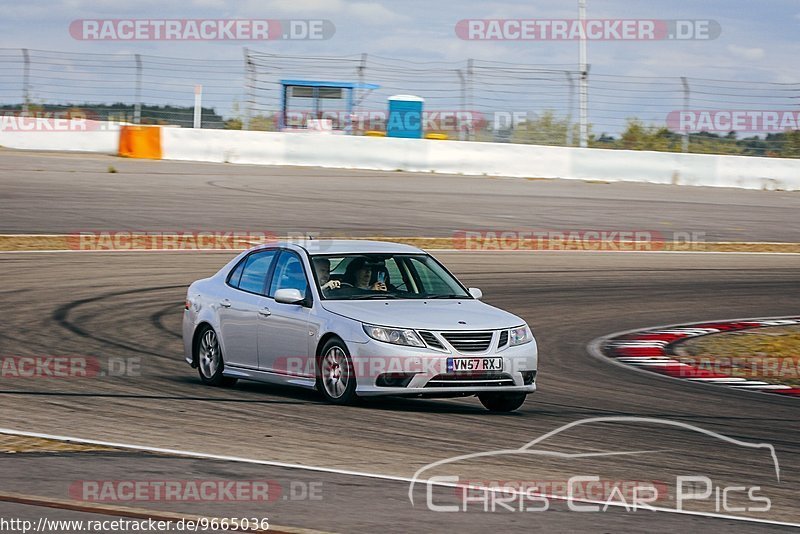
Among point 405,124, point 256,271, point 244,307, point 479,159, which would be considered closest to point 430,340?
point 244,307

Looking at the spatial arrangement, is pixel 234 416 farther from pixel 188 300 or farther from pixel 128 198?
pixel 128 198

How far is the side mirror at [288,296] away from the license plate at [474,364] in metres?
1.42

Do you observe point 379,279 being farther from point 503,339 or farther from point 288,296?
point 503,339

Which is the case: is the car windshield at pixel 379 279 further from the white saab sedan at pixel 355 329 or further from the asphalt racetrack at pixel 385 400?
the asphalt racetrack at pixel 385 400

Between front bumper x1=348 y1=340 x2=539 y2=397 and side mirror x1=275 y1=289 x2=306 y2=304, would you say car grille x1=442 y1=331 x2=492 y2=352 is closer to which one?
front bumper x1=348 y1=340 x2=539 y2=397

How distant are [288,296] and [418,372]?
4.39 ft

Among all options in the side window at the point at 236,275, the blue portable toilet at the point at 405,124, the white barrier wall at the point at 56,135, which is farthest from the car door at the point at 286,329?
the blue portable toilet at the point at 405,124

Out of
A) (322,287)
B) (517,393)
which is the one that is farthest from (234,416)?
(517,393)

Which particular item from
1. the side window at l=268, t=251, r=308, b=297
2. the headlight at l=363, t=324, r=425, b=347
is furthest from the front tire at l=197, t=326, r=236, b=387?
the headlight at l=363, t=324, r=425, b=347

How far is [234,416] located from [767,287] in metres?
12.7

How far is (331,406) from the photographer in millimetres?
9602

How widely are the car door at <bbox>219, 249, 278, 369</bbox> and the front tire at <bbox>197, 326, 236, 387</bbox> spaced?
0.14m

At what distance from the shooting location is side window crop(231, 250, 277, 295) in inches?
427

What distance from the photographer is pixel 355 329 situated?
30.8 ft
